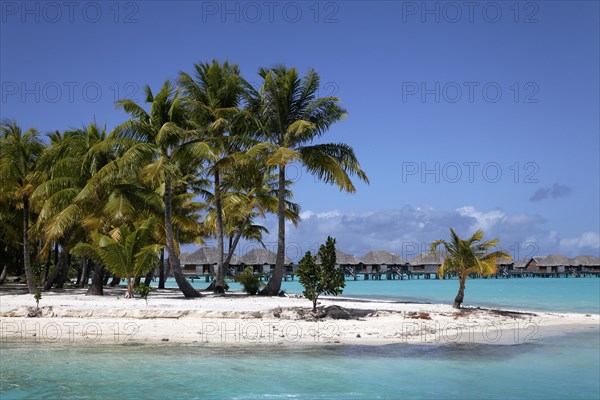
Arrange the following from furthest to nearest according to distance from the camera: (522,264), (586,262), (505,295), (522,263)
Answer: (522,263), (522,264), (586,262), (505,295)

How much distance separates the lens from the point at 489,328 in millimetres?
15422

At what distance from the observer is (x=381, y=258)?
70062 millimetres

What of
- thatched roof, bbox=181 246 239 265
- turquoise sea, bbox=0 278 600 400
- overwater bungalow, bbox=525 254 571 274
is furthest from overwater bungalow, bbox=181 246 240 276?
overwater bungalow, bbox=525 254 571 274

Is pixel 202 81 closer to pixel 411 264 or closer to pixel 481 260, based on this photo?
pixel 481 260

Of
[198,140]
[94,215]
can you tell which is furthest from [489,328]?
[94,215]

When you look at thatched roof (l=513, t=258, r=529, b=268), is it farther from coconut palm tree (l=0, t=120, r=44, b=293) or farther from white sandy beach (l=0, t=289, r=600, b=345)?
coconut palm tree (l=0, t=120, r=44, b=293)

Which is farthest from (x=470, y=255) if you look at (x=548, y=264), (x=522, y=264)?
(x=522, y=264)

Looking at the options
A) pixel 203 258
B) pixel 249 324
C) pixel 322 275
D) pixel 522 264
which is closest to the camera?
pixel 249 324

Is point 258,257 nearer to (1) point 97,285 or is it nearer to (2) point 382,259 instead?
(2) point 382,259

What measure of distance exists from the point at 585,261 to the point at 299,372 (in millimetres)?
79959

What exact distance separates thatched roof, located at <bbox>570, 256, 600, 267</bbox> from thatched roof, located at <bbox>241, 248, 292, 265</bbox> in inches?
1828

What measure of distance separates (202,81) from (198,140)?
9.67 feet

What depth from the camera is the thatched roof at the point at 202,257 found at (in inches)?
2184

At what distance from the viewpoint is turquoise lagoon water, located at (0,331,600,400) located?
870 cm
